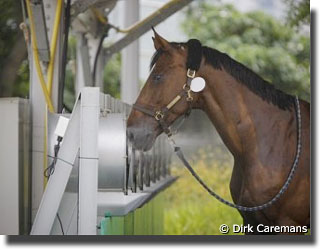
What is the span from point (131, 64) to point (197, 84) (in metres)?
2.26

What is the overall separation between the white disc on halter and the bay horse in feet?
0.08

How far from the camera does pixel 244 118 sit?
276 centimetres

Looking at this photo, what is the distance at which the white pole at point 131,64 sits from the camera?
15.3ft

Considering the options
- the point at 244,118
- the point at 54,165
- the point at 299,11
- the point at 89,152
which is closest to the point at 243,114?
the point at 244,118

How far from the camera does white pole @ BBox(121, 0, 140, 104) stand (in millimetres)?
4656

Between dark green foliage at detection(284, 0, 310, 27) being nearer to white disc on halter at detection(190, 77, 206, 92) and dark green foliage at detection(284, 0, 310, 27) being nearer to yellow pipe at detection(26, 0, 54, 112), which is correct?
white disc on halter at detection(190, 77, 206, 92)

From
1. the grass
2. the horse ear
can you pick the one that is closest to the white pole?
the grass

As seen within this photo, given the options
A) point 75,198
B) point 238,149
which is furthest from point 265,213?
point 75,198

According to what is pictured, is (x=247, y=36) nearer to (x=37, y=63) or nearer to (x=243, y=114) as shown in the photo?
(x=243, y=114)

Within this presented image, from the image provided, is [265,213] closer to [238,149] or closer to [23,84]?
[238,149]

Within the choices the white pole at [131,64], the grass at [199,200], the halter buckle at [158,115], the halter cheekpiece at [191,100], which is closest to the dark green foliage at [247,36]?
the grass at [199,200]

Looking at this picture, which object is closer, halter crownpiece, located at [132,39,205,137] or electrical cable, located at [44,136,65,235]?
electrical cable, located at [44,136,65,235]

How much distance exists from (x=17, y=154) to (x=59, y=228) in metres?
0.44

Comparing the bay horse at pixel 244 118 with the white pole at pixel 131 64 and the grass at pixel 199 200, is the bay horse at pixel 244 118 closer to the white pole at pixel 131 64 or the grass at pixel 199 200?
the grass at pixel 199 200
